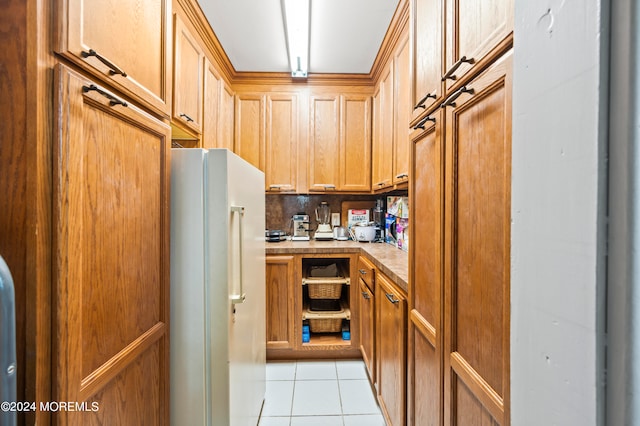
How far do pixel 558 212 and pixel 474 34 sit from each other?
0.61 m

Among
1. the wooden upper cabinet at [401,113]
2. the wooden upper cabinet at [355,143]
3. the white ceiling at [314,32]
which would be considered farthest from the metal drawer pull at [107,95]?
the wooden upper cabinet at [355,143]

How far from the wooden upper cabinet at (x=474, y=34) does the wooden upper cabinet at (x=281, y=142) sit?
6.39 ft

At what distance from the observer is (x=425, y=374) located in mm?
1012

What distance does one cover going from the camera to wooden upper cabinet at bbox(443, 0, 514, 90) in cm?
60

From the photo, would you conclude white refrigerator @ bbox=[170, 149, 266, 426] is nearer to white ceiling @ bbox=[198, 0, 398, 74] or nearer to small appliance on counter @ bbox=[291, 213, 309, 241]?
white ceiling @ bbox=[198, 0, 398, 74]

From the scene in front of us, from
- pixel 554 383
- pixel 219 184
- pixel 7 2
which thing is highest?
pixel 7 2

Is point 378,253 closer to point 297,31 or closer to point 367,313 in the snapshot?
point 367,313

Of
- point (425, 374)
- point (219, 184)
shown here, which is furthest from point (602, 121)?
point (219, 184)

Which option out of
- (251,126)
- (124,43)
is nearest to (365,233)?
(251,126)

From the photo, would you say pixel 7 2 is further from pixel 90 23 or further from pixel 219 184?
pixel 219 184

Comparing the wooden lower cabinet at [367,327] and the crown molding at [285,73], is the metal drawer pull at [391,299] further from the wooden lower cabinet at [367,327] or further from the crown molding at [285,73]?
the crown molding at [285,73]

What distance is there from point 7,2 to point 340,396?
2.28m

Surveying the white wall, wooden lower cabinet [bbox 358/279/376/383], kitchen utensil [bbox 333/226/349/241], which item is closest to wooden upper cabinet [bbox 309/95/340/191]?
kitchen utensil [bbox 333/226/349/241]

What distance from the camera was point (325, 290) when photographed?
7.91 ft
